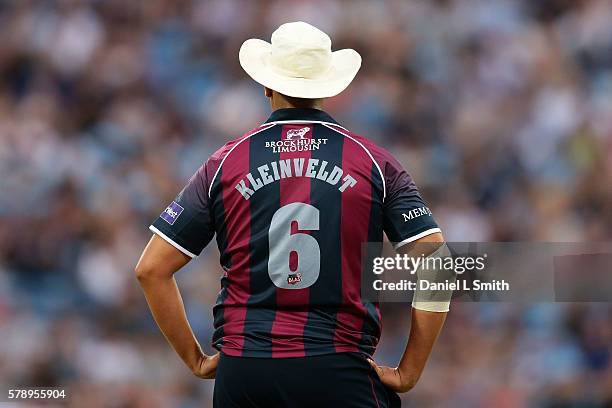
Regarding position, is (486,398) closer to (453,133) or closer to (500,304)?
(500,304)

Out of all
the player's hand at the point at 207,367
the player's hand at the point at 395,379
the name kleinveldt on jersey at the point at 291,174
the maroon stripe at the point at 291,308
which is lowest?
the player's hand at the point at 395,379

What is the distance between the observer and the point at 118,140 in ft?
29.5

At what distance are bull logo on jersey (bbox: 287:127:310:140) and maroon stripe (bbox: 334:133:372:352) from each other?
153 millimetres

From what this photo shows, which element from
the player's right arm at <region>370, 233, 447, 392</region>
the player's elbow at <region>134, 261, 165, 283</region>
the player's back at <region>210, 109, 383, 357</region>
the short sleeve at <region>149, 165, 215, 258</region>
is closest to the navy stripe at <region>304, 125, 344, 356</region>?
the player's back at <region>210, 109, 383, 357</region>

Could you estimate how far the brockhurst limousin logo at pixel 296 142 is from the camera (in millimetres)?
3480

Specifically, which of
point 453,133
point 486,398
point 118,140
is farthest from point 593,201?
point 118,140

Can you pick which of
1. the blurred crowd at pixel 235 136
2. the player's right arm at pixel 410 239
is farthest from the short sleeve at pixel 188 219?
the blurred crowd at pixel 235 136

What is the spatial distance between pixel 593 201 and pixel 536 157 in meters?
0.63

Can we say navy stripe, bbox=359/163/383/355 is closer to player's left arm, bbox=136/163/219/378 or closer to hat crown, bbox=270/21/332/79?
hat crown, bbox=270/21/332/79

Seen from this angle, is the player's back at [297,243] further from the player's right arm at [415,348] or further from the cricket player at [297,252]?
the player's right arm at [415,348]

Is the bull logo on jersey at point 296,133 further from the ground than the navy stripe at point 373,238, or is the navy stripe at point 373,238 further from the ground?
the bull logo on jersey at point 296,133

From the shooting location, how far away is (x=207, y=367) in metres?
3.65

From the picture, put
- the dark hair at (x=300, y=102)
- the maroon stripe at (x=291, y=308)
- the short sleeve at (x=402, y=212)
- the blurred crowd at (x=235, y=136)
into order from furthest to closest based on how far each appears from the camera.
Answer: the blurred crowd at (x=235, y=136) < the dark hair at (x=300, y=102) < the short sleeve at (x=402, y=212) < the maroon stripe at (x=291, y=308)

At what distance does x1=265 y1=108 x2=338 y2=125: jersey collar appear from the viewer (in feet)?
11.7
